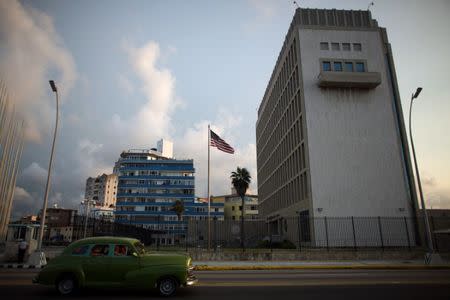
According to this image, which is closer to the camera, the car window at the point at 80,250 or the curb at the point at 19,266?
the car window at the point at 80,250

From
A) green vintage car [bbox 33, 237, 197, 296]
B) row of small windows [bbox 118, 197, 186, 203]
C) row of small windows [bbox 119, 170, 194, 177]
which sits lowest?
green vintage car [bbox 33, 237, 197, 296]

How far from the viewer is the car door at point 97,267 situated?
9.36 m

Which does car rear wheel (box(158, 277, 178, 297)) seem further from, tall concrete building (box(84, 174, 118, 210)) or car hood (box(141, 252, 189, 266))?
tall concrete building (box(84, 174, 118, 210))

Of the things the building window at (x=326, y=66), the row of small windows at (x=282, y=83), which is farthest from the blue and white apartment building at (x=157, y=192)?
the building window at (x=326, y=66)

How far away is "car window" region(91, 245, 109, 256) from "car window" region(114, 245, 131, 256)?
0.90 feet

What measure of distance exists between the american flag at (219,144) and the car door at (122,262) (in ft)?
63.2

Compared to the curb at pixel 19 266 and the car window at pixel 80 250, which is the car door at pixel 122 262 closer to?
the car window at pixel 80 250

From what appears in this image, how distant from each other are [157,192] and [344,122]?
64900 millimetres

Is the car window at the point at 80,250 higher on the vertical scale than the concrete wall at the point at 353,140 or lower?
lower

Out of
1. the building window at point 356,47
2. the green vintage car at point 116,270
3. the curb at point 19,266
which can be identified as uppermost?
the building window at point 356,47

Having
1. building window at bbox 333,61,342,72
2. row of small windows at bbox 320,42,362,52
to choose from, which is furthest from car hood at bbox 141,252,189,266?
row of small windows at bbox 320,42,362,52

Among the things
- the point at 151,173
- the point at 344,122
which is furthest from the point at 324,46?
the point at 151,173

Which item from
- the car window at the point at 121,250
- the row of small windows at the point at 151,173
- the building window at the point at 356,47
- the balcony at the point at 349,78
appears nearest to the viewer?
Result: the car window at the point at 121,250

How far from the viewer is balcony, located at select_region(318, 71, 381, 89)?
40000 mm
